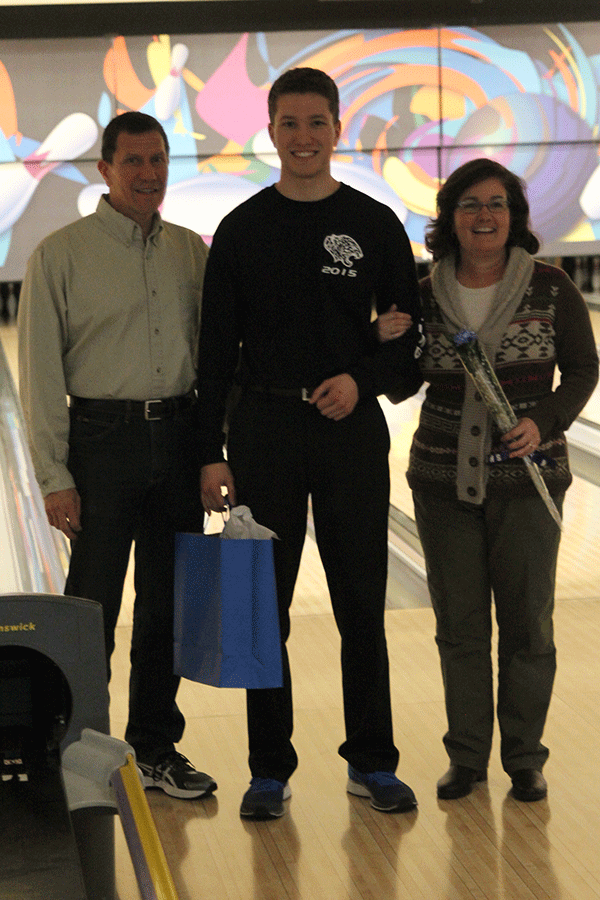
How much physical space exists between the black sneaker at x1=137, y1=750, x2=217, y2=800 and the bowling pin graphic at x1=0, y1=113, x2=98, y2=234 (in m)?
7.91

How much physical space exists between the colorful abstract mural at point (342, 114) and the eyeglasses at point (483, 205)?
753 centimetres

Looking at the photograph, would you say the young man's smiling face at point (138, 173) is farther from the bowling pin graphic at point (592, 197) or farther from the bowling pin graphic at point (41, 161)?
the bowling pin graphic at point (592, 197)

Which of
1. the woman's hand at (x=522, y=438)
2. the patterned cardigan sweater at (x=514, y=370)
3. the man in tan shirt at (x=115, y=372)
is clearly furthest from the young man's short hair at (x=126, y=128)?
the woman's hand at (x=522, y=438)

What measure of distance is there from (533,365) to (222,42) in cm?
798

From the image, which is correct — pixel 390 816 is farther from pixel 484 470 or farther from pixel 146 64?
pixel 146 64

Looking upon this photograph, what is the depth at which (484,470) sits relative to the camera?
6.51 ft

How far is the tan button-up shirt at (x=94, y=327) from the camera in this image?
6.50 feet


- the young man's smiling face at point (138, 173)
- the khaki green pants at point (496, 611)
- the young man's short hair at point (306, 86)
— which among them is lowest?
the khaki green pants at point (496, 611)

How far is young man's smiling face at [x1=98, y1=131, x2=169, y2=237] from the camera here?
2.02 m

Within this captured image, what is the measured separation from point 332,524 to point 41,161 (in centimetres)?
801

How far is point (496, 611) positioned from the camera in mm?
2062

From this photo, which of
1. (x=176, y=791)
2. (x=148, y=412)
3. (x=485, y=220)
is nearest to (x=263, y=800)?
(x=176, y=791)

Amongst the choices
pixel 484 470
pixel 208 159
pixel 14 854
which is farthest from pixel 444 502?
pixel 208 159

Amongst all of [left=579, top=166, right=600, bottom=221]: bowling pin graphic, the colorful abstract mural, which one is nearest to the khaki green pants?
the colorful abstract mural
